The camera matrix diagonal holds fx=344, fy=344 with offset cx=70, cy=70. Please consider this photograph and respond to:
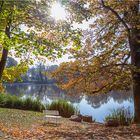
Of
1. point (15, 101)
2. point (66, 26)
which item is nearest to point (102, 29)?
point (66, 26)

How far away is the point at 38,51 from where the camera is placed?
12.2 meters

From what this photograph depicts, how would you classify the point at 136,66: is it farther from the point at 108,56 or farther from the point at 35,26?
the point at 35,26

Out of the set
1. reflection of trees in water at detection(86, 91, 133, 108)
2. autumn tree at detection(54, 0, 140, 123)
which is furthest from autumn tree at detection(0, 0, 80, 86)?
reflection of trees in water at detection(86, 91, 133, 108)

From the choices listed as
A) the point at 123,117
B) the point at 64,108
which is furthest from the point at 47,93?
the point at 123,117

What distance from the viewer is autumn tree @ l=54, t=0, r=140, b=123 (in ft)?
52.4

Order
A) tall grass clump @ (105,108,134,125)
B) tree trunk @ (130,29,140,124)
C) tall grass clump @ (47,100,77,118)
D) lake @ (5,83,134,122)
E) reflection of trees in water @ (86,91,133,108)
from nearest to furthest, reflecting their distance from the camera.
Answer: tree trunk @ (130,29,140,124) → tall grass clump @ (105,108,134,125) → tall grass clump @ (47,100,77,118) → lake @ (5,83,134,122) → reflection of trees in water @ (86,91,133,108)

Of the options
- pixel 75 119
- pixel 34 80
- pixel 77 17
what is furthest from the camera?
pixel 34 80

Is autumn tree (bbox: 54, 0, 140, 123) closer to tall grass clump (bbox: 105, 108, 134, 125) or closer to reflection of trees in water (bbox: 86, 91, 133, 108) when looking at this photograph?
tall grass clump (bbox: 105, 108, 134, 125)

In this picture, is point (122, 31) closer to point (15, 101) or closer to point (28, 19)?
point (28, 19)

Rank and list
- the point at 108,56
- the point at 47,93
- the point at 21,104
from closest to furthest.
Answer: the point at 108,56 → the point at 21,104 → the point at 47,93

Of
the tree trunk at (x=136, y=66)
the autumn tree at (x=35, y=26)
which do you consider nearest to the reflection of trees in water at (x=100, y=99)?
the tree trunk at (x=136, y=66)

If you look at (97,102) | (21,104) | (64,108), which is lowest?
(64,108)

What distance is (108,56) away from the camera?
16.7m

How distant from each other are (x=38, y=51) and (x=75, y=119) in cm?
627
